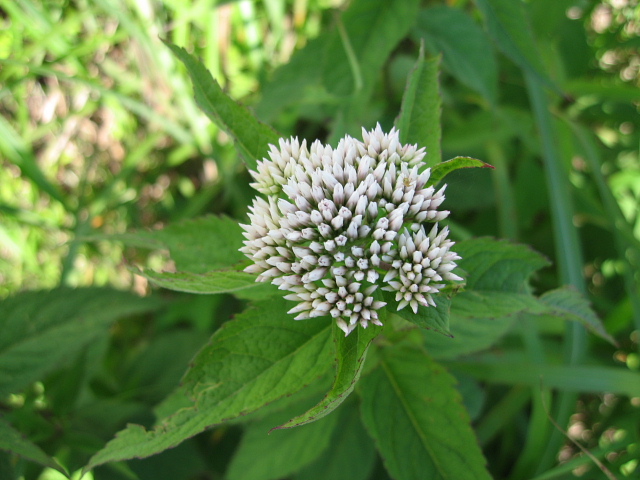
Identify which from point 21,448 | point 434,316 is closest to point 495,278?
point 434,316

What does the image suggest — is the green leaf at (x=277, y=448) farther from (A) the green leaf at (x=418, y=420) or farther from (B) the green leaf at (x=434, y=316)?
(B) the green leaf at (x=434, y=316)

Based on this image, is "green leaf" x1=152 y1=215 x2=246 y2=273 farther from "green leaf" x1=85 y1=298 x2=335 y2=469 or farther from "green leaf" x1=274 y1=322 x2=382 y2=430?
→ "green leaf" x1=274 y1=322 x2=382 y2=430

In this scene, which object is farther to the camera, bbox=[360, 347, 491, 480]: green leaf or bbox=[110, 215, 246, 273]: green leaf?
bbox=[110, 215, 246, 273]: green leaf

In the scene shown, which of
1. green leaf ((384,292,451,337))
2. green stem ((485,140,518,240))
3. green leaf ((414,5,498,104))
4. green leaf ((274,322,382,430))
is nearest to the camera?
green leaf ((274,322,382,430))

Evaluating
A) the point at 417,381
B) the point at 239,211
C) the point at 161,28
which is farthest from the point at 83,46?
the point at 417,381

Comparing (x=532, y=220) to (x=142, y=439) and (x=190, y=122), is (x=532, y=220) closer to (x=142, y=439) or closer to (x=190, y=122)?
(x=190, y=122)

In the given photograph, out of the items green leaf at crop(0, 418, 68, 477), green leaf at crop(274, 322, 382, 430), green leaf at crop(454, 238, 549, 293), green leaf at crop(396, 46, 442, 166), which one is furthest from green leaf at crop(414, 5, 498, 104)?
green leaf at crop(0, 418, 68, 477)

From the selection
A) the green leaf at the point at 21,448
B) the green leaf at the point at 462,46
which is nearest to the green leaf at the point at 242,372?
the green leaf at the point at 21,448
